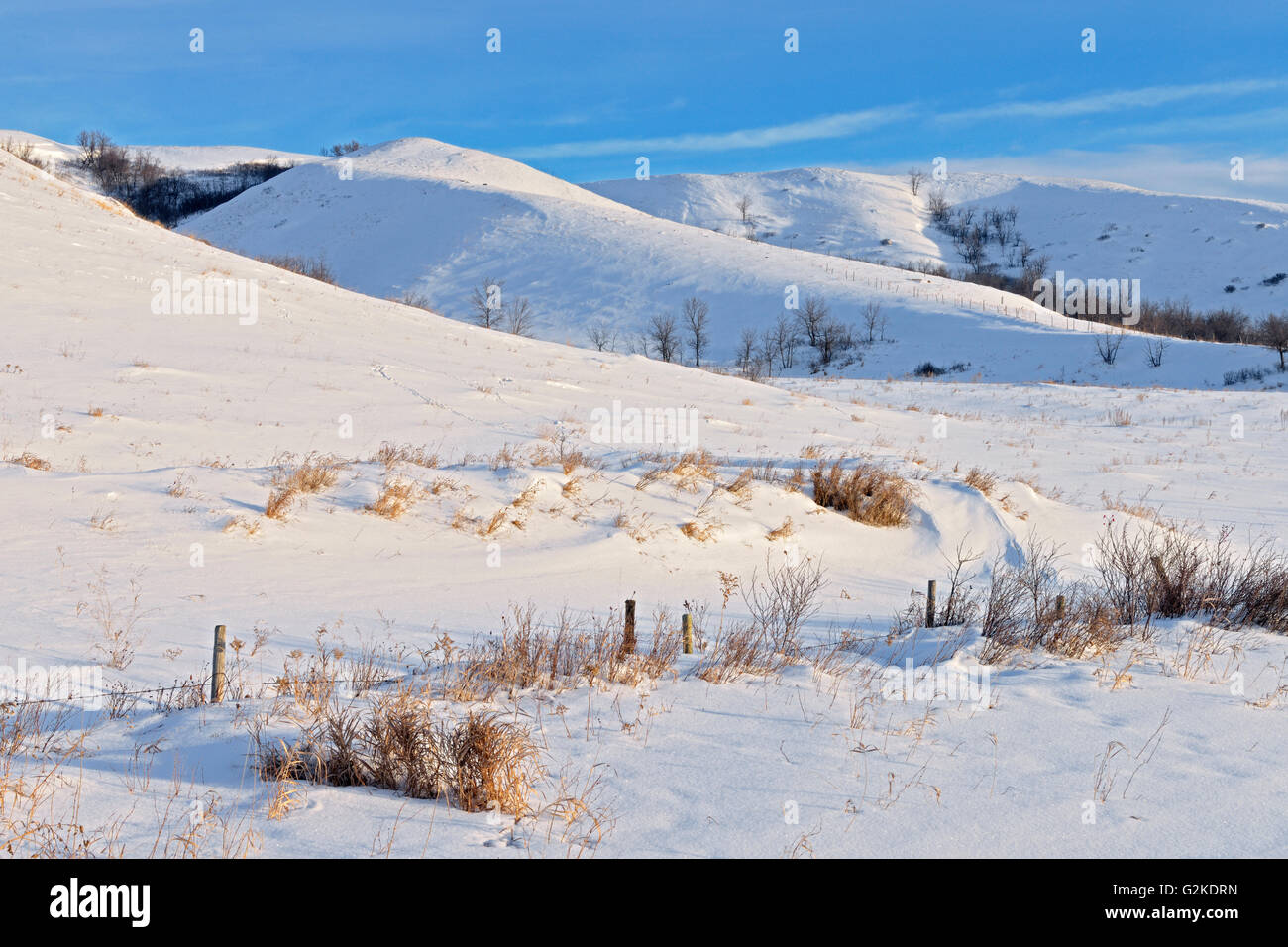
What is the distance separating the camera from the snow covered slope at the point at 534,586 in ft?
13.3

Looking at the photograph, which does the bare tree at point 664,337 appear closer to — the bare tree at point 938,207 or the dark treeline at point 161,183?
the dark treeline at point 161,183

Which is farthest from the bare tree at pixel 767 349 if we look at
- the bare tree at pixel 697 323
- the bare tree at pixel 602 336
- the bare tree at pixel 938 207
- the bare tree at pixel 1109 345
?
the bare tree at pixel 938 207

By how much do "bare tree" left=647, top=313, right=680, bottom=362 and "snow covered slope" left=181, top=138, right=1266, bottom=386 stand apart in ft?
4.00

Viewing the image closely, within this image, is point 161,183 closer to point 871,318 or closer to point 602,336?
point 602,336

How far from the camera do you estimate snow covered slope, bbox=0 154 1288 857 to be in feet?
13.3

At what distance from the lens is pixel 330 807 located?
3951mm

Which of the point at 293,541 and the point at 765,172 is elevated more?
the point at 765,172

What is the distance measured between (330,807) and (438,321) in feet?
96.0

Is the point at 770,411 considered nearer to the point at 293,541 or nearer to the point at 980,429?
the point at 980,429

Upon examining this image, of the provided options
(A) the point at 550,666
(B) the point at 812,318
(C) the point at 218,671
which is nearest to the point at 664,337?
(B) the point at 812,318

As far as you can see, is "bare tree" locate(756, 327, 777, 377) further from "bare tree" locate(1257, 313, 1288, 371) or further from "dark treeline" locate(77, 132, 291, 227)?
"dark treeline" locate(77, 132, 291, 227)

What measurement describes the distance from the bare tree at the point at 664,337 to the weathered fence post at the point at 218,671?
49.7 metres

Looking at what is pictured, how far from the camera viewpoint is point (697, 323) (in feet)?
196
